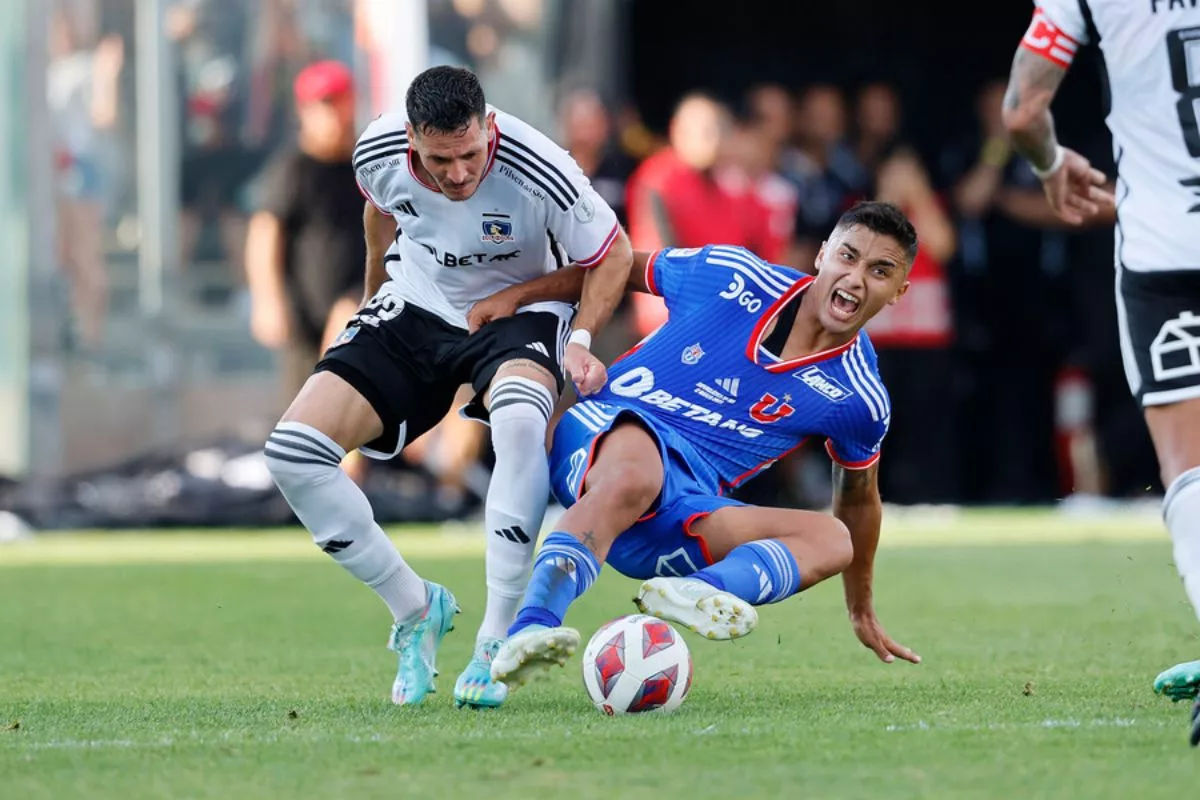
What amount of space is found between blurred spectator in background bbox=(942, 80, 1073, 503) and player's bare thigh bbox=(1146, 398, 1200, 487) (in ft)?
34.6

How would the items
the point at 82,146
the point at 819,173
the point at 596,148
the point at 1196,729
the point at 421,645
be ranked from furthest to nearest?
the point at 82,146 < the point at 819,173 < the point at 596,148 < the point at 421,645 < the point at 1196,729

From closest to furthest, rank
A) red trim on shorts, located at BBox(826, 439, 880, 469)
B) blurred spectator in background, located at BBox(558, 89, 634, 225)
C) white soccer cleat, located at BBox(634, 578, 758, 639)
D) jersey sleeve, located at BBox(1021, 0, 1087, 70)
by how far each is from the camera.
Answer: jersey sleeve, located at BBox(1021, 0, 1087, 70) → white soccer cleat, located at BBox(634, 578, 758, 639) → red trim on shorts, located at BBox(826, 439, 880, 469) → blurred spectator in background, located at BBox(558, 89, 634, 225)

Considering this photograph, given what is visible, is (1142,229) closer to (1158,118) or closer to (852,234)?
(1158,118)

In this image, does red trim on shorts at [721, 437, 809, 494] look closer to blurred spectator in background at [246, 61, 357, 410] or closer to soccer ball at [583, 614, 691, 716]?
soccer ball at [583, 614, 691, 716]

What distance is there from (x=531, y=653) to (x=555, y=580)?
1.38 ft

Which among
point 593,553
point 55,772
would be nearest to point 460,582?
point 593,553

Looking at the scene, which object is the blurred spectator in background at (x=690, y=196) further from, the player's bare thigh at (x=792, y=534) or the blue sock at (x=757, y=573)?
the blue sock at (x=757, y=573)

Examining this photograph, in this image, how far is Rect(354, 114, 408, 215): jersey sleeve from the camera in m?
6.51

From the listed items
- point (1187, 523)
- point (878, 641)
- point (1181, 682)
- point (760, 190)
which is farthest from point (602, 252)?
point (760, 190)

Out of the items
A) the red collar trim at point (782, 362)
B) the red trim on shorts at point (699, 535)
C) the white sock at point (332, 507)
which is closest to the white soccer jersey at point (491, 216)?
the red collar trim at point (782, 362)

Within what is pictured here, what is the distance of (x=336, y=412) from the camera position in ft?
20.7

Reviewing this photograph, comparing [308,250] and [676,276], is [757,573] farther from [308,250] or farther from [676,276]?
[308,250]

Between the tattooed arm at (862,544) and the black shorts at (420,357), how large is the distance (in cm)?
95

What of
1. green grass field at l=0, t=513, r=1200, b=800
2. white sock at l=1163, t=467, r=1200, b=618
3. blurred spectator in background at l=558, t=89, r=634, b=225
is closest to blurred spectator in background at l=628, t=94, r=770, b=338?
blurred spectator in background at l=558, t=89, r=634, b=225
